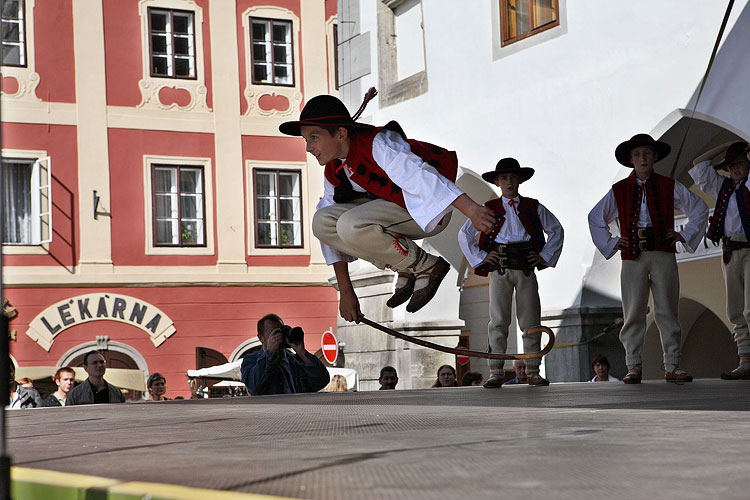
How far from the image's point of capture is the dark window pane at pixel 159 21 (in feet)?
63.4

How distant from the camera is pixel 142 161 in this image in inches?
739

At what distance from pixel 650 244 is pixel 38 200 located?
42.2 ft

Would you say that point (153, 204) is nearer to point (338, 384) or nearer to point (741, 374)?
point (338, 384)

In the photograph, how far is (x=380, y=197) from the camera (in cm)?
561

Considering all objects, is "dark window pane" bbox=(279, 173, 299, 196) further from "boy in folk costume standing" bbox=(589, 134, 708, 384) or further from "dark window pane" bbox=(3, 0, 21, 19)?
"boy in folk costume standing" bbox=(589, 134, 708, 384)

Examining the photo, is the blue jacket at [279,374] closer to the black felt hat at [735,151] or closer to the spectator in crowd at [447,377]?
the spectator in crowd at [447,377]

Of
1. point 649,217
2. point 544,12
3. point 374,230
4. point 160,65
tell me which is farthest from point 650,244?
point 160,65

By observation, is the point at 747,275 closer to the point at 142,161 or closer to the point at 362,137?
the point at 362,137

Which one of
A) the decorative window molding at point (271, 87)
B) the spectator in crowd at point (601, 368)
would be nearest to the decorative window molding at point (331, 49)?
the decorative window molding at point (271, 87)

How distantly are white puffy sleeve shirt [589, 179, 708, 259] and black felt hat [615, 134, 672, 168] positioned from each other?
24 centimetres

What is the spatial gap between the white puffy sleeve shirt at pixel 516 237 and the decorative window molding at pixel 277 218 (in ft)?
38.8

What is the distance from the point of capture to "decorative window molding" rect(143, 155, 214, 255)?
18844 mm

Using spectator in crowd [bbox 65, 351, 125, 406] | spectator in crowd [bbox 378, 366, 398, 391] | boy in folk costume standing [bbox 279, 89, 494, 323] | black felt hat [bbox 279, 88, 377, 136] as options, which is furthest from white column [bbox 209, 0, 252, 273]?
black felt hat [bbox 279, 88, 377, 136]

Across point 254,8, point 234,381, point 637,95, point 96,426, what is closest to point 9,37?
point 254,8
